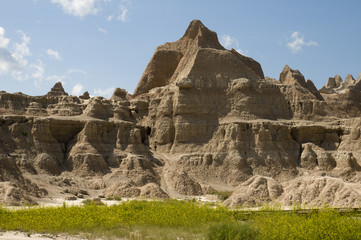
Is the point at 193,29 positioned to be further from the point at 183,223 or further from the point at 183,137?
the point at 183,223

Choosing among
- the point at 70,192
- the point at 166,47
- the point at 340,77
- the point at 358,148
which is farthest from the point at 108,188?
the point at 340,77

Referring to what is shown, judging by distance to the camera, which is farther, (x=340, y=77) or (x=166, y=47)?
(x=340, y=77)

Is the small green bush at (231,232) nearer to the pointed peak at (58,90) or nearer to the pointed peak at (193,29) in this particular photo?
the pointed peak at (58,90)

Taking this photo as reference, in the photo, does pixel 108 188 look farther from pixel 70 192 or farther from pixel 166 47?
pixel 166 47

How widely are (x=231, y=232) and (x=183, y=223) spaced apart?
4044 millimetres

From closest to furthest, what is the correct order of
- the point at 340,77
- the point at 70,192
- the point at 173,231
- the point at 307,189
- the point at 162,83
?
the point at 173,231 → the point at 307,189 → the point at 70,192 → the point at 162,83 → the point at 340,77

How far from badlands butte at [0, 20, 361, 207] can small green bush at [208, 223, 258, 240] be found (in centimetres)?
2094

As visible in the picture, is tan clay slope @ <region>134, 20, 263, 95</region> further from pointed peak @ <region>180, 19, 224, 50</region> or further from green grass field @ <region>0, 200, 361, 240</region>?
green grass field @ <region>0, 200, 361, 240</region>

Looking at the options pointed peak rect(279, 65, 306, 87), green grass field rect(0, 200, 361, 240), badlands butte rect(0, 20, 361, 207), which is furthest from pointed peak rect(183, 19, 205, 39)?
green grass field rect(0, 200, 361, 240)

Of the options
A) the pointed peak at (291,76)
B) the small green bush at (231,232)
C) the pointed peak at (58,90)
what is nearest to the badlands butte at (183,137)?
the pointed peak at (58,90)

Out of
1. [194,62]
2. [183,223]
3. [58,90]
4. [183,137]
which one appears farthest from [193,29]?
[183,223]

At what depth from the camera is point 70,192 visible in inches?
1593

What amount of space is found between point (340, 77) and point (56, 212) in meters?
100

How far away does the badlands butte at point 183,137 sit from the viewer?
45406mm
